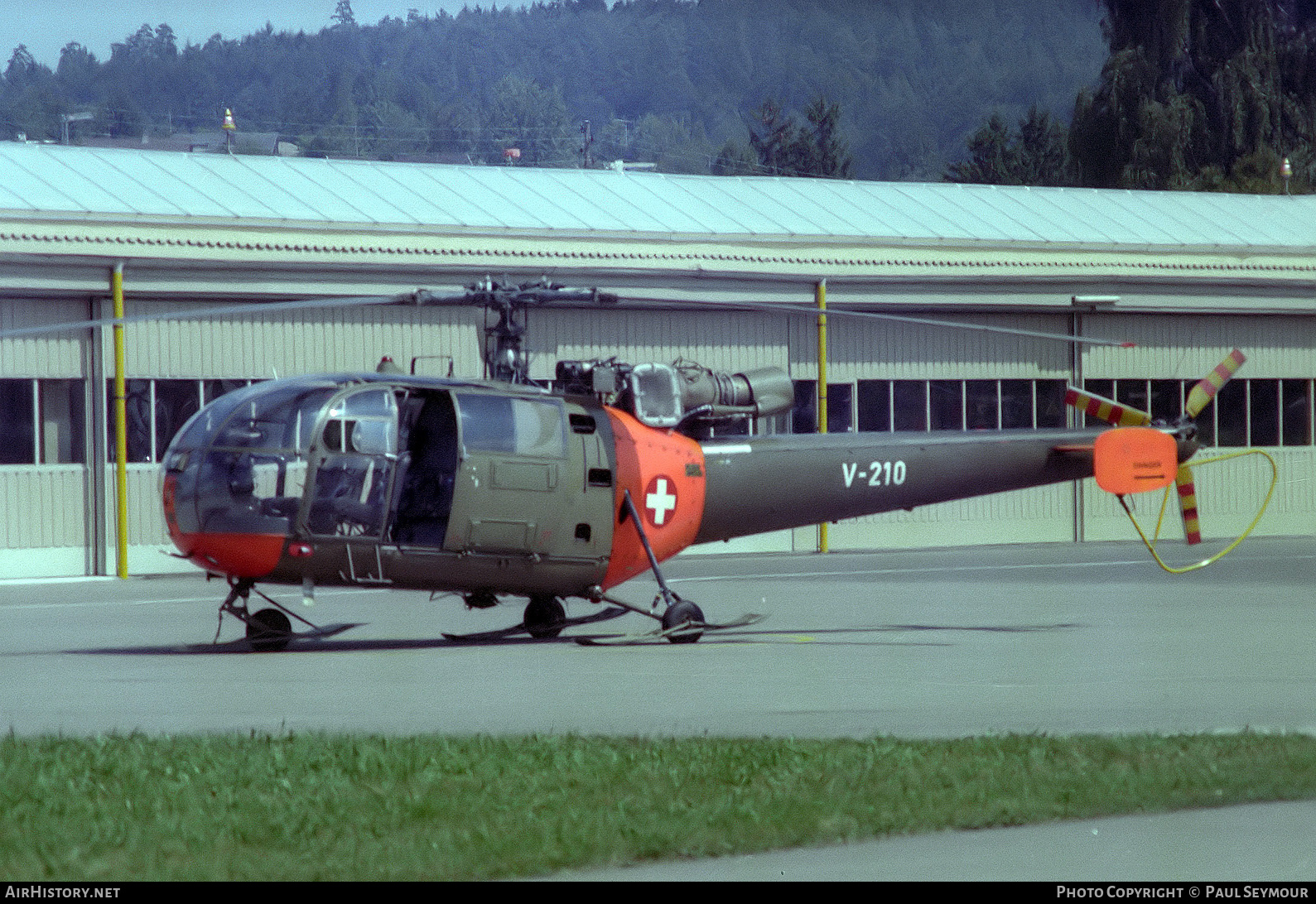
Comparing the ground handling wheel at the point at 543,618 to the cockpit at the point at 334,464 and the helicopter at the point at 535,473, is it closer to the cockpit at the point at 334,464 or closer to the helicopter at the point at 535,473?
the helicopter at the point at 535,473

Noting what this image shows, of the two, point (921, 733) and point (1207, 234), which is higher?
point (1207, 234)

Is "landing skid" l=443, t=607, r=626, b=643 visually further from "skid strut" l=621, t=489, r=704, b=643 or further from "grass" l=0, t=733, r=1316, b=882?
"grass" l=0, t=733, r=1316, b=882

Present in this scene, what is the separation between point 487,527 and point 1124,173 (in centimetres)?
4967

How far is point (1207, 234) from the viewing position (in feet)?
117

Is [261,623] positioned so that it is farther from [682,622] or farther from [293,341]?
[293,341]

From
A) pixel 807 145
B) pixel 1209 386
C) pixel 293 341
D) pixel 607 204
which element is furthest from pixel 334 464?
pixel 807 145

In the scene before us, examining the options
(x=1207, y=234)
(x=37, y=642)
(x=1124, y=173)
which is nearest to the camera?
(x=37, y=642)

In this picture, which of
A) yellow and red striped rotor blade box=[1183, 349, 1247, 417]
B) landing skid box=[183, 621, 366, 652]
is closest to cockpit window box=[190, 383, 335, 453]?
landing skid box=[183, 621, 366, 652]

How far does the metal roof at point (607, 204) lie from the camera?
27578mm

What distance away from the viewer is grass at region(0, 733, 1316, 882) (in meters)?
6.84

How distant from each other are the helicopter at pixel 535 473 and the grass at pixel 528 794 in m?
4.64

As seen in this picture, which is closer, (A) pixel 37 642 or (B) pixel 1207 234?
(A) pixel 37 642
